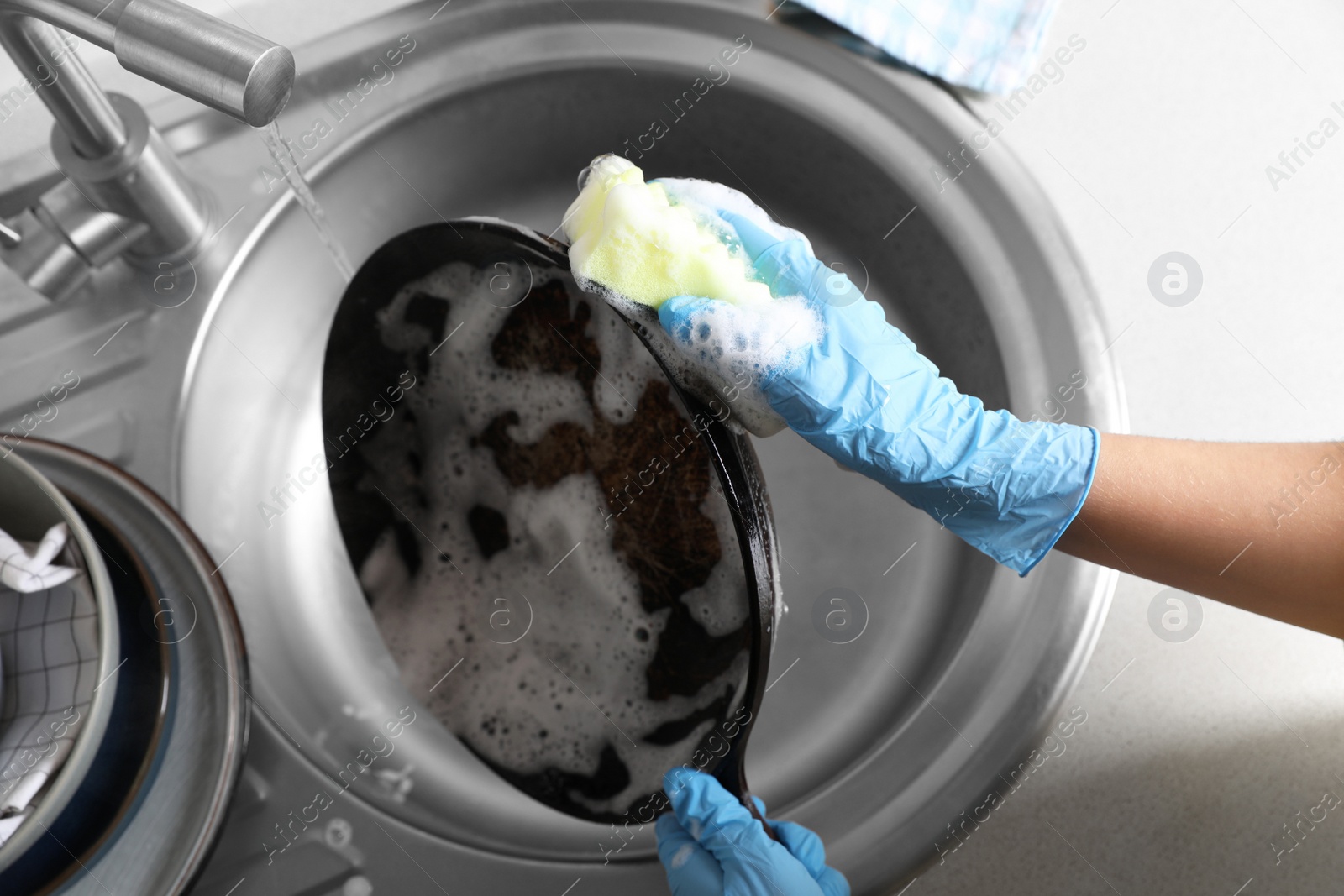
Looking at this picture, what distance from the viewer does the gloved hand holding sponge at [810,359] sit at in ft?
1.87

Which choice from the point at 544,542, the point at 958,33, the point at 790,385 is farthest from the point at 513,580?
the point at 958,33

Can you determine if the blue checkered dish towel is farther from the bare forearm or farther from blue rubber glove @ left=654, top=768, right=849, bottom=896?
blue rubber glove @ left=654, top=768, right=849, bottom=896

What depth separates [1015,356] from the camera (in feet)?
2.48

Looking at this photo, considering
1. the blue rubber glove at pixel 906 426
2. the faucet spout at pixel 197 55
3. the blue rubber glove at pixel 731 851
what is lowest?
the blue rubber glove at pixel 731 851

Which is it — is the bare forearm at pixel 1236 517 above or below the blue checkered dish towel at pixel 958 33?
below

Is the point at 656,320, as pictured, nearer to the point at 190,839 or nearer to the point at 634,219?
the point at 634,219

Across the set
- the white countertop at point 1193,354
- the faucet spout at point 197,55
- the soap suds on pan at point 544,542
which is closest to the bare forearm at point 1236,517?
the white countertop at point 1193,354

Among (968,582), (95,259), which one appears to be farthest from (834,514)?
(95,259)

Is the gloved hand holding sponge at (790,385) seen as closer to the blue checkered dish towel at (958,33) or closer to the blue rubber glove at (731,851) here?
the blue rubber glove at (731,851)

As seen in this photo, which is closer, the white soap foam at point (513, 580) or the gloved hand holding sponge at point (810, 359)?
the gloved hand holding sponge at point (810, 359)

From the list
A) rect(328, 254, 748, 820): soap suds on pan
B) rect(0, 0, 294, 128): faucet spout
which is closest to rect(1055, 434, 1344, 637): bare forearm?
rect(328, 254, 748, 820): soap suds on pan

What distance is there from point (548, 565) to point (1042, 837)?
532mm

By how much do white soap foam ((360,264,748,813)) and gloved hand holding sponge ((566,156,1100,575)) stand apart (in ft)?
0.67

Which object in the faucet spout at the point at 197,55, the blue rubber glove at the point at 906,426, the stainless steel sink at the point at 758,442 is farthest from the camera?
the stainless steel sink at the point at 758,442
